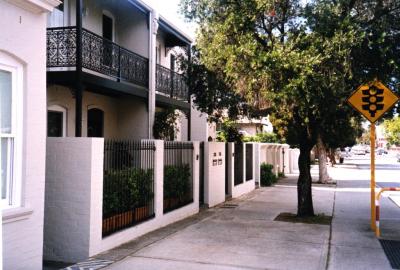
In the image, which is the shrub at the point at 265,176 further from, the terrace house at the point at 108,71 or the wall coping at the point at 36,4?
the wall coping at the point at 36,4

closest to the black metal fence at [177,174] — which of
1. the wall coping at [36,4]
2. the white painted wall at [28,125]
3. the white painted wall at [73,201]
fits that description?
the white painted wall at [73,201]

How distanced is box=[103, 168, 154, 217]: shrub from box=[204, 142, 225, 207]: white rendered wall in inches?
157

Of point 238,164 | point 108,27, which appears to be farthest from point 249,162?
point 108,27

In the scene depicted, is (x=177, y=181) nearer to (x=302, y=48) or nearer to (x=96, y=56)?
(x=96, y=56)

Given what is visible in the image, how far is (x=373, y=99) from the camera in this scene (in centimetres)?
1000

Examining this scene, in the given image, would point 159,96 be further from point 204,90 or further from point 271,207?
point 271,207

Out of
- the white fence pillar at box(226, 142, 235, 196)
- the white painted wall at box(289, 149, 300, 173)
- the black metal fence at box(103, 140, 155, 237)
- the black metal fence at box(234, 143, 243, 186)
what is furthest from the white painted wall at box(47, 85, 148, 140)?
the white painted wall at box(289, 149, 300, 173)

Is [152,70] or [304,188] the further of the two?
[152,70]

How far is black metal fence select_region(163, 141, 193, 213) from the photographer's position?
11.0 m

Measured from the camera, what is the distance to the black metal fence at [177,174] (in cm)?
1105

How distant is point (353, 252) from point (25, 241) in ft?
18.2

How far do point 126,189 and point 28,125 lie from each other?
10.3 ft

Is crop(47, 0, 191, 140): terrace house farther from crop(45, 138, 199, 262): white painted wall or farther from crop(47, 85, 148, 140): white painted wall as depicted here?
crop(45, 138, 199, 262): white painted wall

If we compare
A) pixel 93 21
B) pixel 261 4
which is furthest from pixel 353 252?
pixel 93 21
